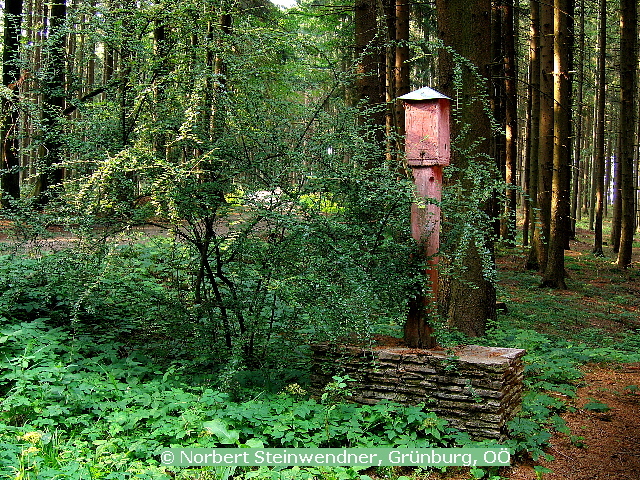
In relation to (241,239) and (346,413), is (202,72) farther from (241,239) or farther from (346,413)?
(346,413)

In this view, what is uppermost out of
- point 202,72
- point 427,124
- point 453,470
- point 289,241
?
point 202,72

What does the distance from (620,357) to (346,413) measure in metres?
4.42

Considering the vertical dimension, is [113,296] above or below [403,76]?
below

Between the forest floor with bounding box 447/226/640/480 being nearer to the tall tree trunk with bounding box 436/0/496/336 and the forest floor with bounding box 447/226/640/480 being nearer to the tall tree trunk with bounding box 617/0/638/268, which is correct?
the tall tree trunk with bounding box 436/0/496/336

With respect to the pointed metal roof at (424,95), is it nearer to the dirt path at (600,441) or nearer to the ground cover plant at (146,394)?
the ground cover plant at (146,394)

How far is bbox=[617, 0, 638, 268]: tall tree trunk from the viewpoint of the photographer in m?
14.8

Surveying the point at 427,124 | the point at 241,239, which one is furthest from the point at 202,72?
the point at 427,124

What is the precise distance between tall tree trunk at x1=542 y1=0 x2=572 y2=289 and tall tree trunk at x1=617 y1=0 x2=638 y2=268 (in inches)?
141

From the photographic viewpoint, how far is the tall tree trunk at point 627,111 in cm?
1477

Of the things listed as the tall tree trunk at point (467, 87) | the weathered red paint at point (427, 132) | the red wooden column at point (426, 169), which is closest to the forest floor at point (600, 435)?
the red wooden column at point (426, 169)

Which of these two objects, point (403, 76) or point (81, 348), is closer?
point (81, 348)

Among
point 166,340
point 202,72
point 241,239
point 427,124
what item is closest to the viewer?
point 427,124

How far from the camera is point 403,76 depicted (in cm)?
1062

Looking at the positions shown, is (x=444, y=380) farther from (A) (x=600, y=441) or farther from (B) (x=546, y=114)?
→ (B) (x=546, y=114)
